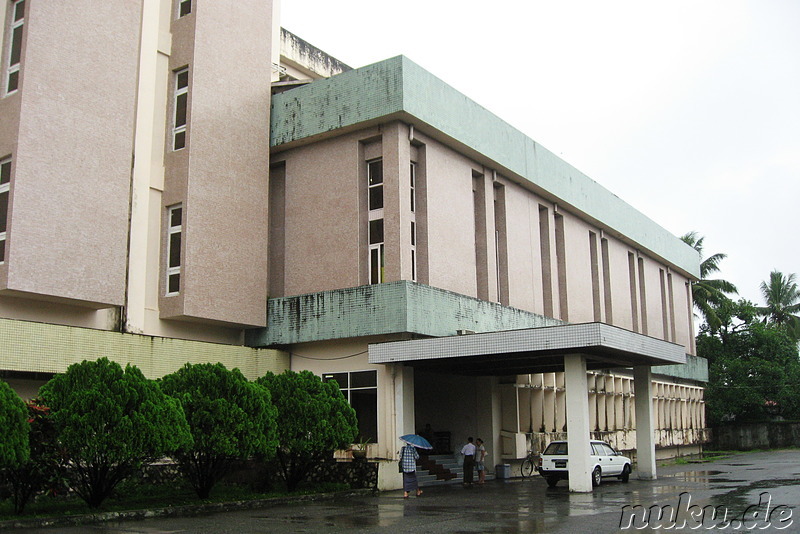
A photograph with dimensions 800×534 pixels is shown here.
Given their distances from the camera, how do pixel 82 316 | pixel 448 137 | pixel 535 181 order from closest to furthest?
pixel 82 316
pixel 448 137
pixel 535 181

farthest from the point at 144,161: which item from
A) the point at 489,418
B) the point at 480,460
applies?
the point at 489,418

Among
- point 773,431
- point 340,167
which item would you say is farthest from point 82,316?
point 773,431

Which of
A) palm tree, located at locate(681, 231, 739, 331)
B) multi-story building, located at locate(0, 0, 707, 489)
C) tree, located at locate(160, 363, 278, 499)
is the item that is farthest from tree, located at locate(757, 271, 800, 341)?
tree, located at locate(160, 363, 278, 499)

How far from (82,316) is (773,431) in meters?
43.5

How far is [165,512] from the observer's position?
636 inches

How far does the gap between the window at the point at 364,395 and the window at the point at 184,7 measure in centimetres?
1184

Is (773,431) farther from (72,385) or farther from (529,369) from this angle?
(72,385)

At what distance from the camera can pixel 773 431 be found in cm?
5069

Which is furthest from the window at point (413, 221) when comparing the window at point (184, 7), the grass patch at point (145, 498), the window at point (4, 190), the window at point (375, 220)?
the window at point (4, 190)

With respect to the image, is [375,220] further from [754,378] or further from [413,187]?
[754,378]

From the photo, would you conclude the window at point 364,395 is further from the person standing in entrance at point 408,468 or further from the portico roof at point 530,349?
the person standing in entrance at point 408,468

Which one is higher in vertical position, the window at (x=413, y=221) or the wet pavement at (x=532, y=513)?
the window at (x=413, y=221)

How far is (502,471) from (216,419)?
1249 centimetres

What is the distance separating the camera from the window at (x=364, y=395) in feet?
79.3
